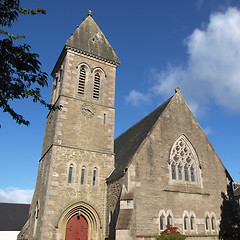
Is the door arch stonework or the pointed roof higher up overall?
the pointed roof

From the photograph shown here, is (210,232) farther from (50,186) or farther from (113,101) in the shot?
(113,101)

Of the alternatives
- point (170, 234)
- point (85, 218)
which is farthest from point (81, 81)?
point (170, 234)

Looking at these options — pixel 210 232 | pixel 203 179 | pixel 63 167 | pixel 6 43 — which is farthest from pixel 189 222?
pixel 6 43

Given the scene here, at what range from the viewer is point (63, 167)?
725 inches

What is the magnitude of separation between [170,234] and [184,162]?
5554mm

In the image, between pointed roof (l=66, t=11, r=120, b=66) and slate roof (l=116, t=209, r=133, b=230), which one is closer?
slate roof (l=116, t=209, r=133, b=230)

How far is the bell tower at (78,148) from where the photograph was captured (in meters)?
17.4

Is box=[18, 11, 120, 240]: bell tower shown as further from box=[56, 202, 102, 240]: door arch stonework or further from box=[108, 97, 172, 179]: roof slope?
box=[108, 97, 172, 179]: roof slope

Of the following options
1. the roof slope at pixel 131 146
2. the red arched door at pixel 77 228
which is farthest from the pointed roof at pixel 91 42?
the red arched door at pixel 77 228

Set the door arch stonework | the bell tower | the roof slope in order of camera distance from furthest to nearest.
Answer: the roof slope → the bell tower → the door arch stonework

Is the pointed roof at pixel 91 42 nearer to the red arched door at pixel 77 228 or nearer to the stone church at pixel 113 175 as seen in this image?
the stone church at pixel 113 175

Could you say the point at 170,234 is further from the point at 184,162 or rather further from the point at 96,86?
the point at 96,86

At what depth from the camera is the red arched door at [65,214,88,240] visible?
17.3 metres

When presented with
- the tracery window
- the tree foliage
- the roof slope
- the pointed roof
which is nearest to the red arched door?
the roof slope
